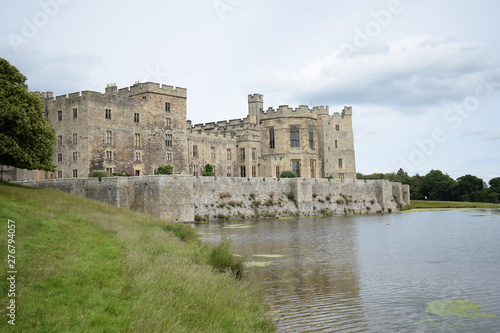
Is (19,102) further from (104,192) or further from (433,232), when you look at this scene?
(433,232)

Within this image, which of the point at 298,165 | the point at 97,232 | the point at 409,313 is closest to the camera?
the point at 409,313

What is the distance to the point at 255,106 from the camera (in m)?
70.8

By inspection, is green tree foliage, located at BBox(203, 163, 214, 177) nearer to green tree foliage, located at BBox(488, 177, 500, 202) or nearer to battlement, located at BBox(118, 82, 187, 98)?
battlement, located at BBox(118, 82, 187, 98)

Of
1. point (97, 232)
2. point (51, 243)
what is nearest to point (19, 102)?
point (97, 232)

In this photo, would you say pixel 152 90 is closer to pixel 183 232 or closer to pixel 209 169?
pixel 209 169

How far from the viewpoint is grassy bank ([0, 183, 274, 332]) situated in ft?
31.2

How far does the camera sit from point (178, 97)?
54469 millimetres

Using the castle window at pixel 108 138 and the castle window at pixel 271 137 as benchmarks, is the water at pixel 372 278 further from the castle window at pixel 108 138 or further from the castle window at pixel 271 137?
the castle window at pixel 271 137

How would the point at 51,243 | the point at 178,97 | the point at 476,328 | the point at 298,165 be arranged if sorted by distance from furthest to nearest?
the point at 298,165 → the point at 178,97 → the point at 51,243 → the point at 476,328

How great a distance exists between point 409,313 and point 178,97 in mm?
43992

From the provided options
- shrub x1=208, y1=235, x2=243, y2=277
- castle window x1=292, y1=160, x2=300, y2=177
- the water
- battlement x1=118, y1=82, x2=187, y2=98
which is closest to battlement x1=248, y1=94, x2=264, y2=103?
castle window x1=292, y1=160, x2=300, y2=177

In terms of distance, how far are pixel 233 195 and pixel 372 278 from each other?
31.8 metres

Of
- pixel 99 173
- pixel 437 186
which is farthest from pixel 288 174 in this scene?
pixel 437 186

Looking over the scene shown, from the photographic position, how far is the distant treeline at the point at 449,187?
9256cm
